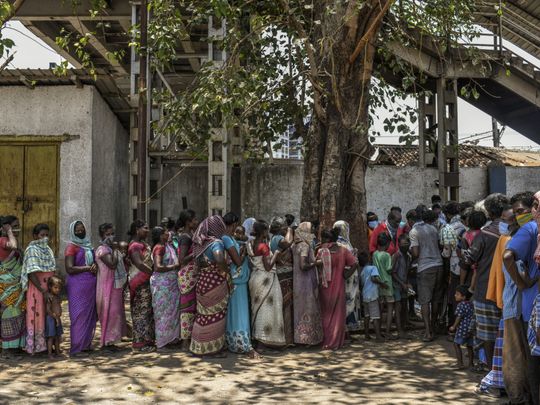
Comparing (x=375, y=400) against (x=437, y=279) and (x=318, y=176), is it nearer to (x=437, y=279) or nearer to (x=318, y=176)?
(x=437, y=279)

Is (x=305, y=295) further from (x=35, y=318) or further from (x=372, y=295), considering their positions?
(x=35, y=318)

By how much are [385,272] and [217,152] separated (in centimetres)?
455

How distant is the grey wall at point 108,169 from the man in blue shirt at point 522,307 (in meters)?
7.96

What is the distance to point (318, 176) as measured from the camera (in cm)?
823

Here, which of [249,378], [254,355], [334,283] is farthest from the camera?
[334,283]

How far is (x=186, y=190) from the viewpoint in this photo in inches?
467

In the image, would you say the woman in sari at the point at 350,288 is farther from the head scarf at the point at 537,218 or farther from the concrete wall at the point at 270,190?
the concrete wall at the point at 270,190

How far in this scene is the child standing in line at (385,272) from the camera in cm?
711

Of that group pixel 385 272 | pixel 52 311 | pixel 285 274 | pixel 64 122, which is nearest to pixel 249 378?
pixel 285 274

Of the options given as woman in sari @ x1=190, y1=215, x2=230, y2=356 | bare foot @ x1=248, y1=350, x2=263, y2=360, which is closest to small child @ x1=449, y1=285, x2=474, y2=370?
bare foot @ x1=248, y1=350, x2=263, y2=360

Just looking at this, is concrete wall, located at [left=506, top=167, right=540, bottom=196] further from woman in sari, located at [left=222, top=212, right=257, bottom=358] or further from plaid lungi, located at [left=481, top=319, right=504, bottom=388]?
plaid lungi, located at [left=481, top=319, right=504, bottom=388]

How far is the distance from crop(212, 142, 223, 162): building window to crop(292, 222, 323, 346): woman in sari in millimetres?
4156

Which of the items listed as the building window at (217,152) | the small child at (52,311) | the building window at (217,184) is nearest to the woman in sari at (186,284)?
the small child at (52,311)

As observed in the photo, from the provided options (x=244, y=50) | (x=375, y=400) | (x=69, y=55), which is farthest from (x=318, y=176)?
(x=69, y=55)
